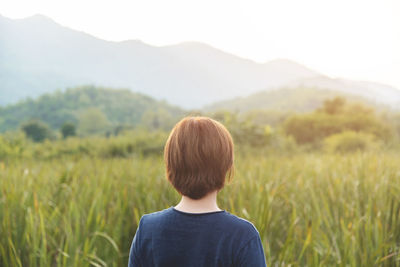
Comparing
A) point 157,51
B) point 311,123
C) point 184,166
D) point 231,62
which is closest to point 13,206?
point 184,166

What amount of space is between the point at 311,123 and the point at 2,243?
1447cm

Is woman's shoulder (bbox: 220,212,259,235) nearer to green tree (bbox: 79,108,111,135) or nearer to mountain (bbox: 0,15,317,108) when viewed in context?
green tree (bbox: 79,108,111,135)

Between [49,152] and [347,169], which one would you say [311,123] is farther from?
[347,169]

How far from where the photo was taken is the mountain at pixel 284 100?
3828cm

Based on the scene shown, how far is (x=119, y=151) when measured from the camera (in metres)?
11.0

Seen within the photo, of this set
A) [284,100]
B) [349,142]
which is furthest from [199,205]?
[284,100]

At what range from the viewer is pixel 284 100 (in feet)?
138

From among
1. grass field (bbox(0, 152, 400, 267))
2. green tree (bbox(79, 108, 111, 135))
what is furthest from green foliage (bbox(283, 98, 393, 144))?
grass field (bbox(0, 152, 400, 267))

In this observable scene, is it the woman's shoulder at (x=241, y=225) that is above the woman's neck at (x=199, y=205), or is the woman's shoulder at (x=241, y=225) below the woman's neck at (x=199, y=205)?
below

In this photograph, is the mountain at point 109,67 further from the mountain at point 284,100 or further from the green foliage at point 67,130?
the green foliage at point 67,130

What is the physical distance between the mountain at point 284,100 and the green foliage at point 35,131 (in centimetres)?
2330

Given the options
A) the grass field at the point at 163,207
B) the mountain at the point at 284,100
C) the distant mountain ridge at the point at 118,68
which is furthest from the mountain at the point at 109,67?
the grass field at the point at 163,207

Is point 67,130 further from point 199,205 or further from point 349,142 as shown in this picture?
point 199,205

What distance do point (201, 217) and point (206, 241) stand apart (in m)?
0.07
